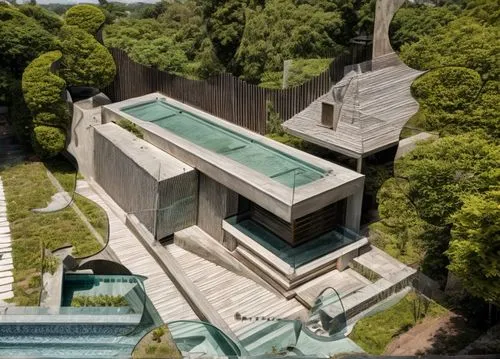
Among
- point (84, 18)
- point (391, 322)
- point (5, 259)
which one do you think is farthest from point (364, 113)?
point (84, 18)

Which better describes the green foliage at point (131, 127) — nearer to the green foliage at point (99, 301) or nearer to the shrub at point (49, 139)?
the shrub at point (49, 139)

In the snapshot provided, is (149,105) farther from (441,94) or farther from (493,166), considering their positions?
(493,166)

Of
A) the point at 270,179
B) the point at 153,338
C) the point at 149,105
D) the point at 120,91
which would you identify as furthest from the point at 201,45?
the point at 153,338

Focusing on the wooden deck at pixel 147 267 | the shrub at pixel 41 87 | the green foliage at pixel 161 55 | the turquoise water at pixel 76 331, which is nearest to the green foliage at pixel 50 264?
the wooden deck at pixel 147 267

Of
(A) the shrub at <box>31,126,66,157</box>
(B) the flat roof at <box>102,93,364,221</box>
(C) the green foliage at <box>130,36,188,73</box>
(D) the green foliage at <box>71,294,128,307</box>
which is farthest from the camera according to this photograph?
(C) the green foliage at <box>130,36,188,73</box>

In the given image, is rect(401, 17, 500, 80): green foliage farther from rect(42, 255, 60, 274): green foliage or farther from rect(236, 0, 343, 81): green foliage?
rect(42, 255, 60, 274): green foliage

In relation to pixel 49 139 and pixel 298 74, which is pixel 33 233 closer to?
pixel 49 139

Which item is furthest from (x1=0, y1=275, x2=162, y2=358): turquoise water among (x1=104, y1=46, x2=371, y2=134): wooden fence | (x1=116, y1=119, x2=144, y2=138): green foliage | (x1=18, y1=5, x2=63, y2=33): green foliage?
(x1=18, y1=5, x2=63, y2=33): green foliage
